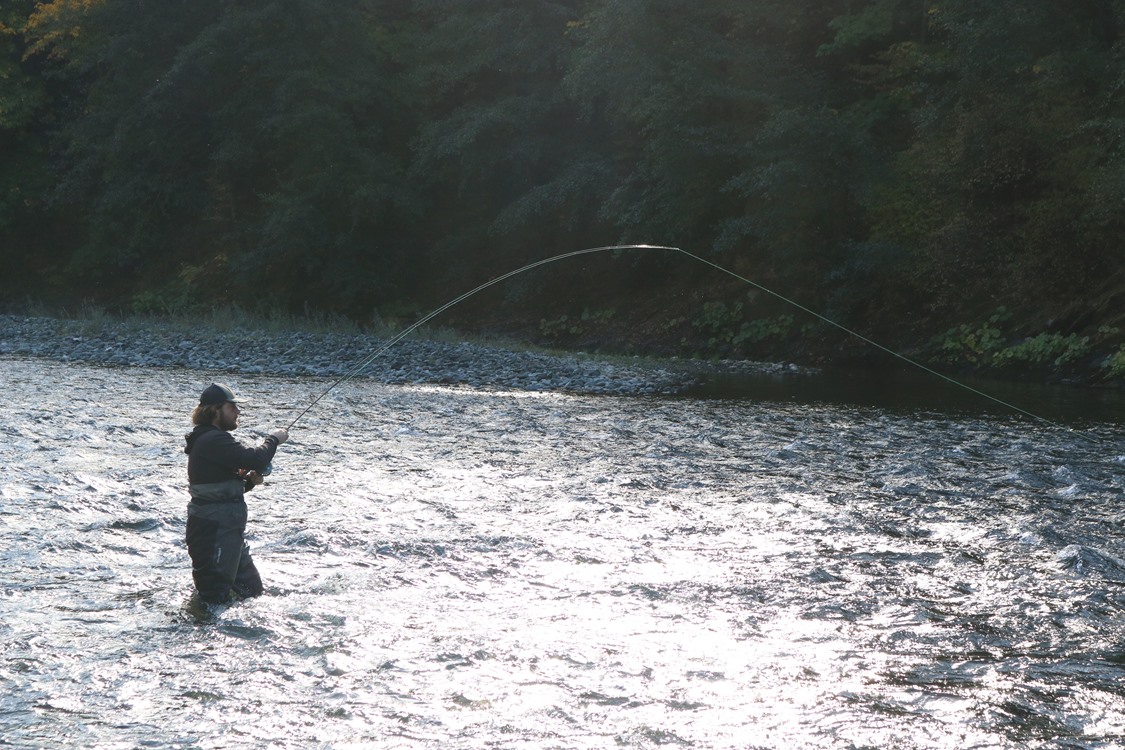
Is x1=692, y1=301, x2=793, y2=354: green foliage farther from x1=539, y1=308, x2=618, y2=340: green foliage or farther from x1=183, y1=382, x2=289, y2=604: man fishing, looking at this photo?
x1=183, y1=382, x2=289, y2=604: man fishing

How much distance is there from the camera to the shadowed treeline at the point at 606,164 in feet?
68.4

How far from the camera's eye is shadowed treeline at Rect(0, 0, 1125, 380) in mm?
20859

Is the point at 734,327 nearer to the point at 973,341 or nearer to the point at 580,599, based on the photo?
the point at 973,341

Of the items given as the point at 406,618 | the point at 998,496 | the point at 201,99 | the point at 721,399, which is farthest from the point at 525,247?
the point at 406,618

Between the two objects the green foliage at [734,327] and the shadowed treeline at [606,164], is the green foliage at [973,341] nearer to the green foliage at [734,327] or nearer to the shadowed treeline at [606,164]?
the shadowed treeline at [606,164]

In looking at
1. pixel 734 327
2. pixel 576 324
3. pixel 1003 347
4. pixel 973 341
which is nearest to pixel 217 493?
pixel 1003 347

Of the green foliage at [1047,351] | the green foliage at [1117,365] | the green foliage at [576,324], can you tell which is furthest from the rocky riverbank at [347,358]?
the green foliage at [1117,365]

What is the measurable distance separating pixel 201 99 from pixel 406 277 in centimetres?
854

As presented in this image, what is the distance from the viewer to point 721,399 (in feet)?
51.7

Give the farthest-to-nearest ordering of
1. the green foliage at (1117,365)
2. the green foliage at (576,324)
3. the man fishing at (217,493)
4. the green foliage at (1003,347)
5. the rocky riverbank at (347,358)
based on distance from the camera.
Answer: the green foliage at (576,324)
the green foliage at (1003,347)
the rocky riverbank at (347,358)
the green foliage at (1117,365)
the man fishing at (217,493)

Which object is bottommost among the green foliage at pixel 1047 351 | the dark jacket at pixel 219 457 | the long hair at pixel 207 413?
the dark jacket at pixel 219 457

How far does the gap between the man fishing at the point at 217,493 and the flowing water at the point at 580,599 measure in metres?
0.21

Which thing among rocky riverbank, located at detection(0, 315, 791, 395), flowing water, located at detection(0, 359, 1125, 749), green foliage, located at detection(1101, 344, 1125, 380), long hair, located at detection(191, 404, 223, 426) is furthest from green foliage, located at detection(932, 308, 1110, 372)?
long hair, located at detection(191, 404, 223, 426)

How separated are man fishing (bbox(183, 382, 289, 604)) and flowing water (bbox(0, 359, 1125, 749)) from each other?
0.69 ft
